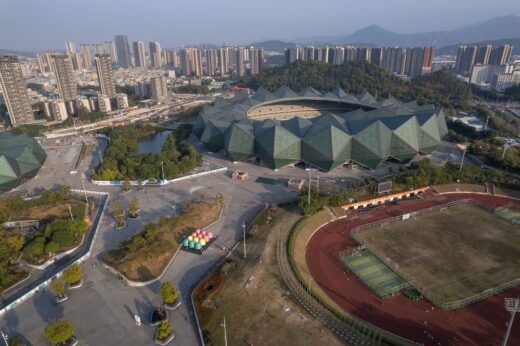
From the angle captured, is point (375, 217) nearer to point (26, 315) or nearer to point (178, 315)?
point (178, 315)

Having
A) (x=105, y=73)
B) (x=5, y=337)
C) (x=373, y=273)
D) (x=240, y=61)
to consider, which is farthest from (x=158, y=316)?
(x=240, y=61)

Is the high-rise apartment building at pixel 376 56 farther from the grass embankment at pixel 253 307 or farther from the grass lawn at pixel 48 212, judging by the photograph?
the grass lawn at pixel 48 212

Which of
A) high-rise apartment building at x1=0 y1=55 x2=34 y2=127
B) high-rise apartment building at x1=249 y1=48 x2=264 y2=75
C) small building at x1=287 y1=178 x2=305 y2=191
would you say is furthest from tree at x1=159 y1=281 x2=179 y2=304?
high-rise apartment building at x1=249 y1=48 x2=264 y2=75

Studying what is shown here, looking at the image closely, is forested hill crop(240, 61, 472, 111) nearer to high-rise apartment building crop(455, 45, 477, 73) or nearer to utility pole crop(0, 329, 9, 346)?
high-rise apartment building crop(455, 45, 477, 73)

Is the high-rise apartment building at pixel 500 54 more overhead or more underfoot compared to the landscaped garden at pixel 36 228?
more overhead

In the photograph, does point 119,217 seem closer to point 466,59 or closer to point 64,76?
point 64,76

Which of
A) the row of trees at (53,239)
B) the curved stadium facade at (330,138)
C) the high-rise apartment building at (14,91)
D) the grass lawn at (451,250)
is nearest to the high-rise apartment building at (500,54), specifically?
the curved stadium facade at (330,138)

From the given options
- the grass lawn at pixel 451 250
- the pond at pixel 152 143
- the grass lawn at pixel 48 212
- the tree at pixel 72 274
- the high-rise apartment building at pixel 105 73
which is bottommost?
the pond at pixel 152 143
